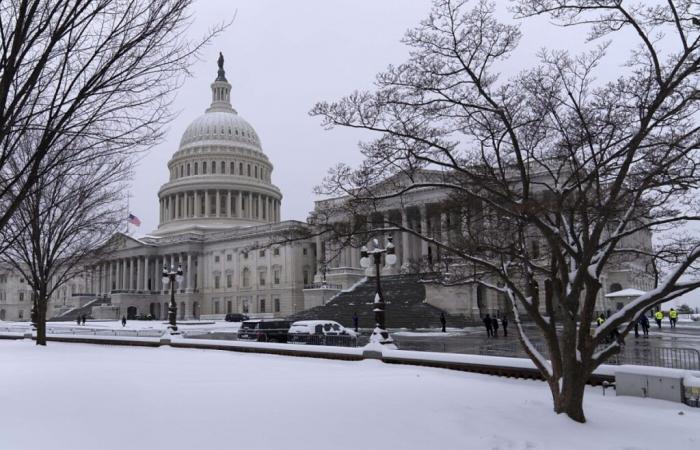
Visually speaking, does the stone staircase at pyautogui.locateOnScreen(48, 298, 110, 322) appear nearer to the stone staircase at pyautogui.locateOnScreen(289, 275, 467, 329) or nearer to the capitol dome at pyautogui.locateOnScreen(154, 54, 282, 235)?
the capitol dome at pyautogui.locateOnScreen(154, 54, 282, 235)

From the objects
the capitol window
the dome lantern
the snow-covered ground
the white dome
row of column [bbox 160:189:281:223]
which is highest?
the dome lantern


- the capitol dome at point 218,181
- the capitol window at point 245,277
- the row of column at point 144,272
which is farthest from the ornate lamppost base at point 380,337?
the capitol dome at point 218,181

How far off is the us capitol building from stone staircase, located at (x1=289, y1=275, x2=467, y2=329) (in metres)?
5.99

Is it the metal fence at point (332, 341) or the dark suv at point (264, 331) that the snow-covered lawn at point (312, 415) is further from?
the dark suv at point (264, 331)

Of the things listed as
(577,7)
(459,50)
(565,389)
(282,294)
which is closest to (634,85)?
(577,7)

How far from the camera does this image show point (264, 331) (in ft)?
107

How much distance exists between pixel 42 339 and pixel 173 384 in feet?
73.6

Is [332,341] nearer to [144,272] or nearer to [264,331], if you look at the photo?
[264,331]

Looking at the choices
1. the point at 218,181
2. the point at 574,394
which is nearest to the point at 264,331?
the point at 574,394

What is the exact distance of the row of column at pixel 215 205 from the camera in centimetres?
11081

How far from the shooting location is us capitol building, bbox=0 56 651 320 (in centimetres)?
9094

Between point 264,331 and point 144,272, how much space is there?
8069 cm

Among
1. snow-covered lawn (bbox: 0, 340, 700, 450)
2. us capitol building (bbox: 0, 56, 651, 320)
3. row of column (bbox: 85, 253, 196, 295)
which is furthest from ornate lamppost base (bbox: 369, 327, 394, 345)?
row of column (bbox: 85, 253, 196, 295)

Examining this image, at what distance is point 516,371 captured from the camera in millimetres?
15414
